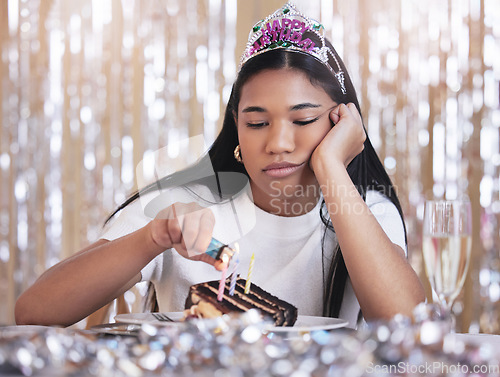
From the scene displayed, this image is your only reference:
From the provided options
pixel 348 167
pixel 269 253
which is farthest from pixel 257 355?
pixel 348 167

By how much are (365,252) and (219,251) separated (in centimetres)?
29

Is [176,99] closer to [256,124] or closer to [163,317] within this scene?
[256,124]

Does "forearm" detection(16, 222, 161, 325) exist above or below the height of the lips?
below

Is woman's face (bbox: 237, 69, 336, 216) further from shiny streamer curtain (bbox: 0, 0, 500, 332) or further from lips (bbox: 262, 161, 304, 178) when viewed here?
shiny streamer curtain (bbox: 0, 0, 500, 332)

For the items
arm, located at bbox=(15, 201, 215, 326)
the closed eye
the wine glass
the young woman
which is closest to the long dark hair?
the young woman

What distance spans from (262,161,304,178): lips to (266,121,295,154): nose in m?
0.03

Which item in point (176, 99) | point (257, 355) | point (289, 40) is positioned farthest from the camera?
point (176, 99)

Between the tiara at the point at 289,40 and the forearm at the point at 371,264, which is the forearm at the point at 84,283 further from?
the tiara at the point at 289,40

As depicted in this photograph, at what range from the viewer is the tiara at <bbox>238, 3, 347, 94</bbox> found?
1.21m

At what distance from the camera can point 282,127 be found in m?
1.08

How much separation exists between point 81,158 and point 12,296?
79 cm

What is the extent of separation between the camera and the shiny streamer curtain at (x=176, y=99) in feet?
8.36

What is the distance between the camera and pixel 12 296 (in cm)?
305

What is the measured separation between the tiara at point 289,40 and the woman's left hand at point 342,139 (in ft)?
0.30
